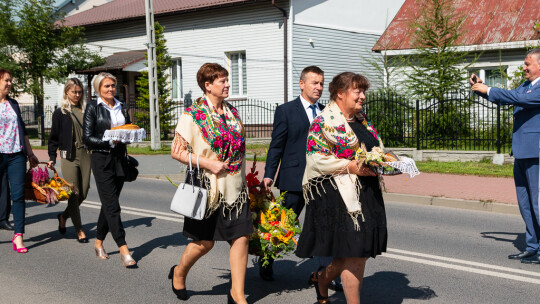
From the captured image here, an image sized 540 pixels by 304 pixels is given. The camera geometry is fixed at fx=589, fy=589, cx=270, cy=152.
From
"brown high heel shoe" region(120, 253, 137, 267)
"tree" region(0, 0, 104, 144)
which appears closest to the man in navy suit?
"brown high heel shoe" region(120, 253, 137, 267)

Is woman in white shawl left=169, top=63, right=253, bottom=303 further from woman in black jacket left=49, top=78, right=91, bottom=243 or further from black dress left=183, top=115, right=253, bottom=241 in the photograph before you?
woman in black jacket left=49, top=78, right=91, bottom=243

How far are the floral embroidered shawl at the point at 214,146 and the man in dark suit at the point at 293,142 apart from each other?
675 millimetres

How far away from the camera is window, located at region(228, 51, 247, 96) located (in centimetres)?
2536

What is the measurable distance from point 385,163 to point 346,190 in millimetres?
375

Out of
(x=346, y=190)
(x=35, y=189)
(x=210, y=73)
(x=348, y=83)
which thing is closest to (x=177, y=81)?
(x=35, y=189)

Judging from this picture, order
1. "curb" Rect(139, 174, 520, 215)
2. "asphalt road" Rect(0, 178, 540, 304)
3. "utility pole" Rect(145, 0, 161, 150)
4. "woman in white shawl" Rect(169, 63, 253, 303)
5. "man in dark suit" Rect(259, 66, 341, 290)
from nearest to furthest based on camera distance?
"woman in white shawl" Rect(169, 63, 253, 303) < "asphalt road" Rect(0, 178, 540, 304) < "man in dark suit" Rect(259, 66, 341, 290) < "curb" Rect(139, 174, 520, 215) < "utility pole" Rect(145, 0, 161, 150)

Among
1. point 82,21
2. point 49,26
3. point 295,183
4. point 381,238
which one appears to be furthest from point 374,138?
point 82,21

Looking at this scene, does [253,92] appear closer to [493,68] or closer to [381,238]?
[493,68]

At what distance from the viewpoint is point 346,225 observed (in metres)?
4.05

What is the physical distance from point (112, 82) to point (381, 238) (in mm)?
3431

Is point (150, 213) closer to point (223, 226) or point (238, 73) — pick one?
point (223, 226)

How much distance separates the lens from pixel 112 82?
6.14 meters

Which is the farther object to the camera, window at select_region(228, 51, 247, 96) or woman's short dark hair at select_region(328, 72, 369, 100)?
window at select_region(228, 51, 247, 96)

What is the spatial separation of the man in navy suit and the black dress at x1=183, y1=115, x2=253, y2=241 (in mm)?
2583
